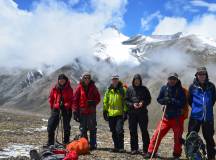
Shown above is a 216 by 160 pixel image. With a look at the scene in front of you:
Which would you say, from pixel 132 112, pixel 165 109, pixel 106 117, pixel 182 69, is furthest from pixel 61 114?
pixel 182 69

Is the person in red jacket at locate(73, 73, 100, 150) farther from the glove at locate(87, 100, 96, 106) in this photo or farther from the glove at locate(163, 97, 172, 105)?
the glove at locate(163, 97, 172, 105)

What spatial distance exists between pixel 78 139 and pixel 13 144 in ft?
11.3

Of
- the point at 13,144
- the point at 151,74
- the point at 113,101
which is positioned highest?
the point at 151,74

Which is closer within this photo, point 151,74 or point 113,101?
point 113,101

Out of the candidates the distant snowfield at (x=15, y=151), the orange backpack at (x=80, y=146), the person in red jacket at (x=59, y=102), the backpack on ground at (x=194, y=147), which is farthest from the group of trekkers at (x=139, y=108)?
the orange backpack at (x=80, y=146)

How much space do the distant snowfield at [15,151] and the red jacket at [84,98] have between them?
7.99ft

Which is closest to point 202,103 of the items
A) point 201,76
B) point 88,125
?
point 201,76

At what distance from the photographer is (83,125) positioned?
706 inches

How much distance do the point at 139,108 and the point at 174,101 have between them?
1457mm

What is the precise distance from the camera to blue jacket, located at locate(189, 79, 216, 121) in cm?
1470

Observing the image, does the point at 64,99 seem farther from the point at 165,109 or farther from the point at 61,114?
the point at 165,109

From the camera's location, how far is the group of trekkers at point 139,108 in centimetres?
1483

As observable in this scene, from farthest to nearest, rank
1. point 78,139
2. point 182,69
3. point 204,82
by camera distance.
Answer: point 182,69, point 78,139, point 204,82

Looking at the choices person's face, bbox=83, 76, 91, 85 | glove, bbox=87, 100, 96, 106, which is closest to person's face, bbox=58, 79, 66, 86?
person's face, bbox=83, 76, 91, 85
